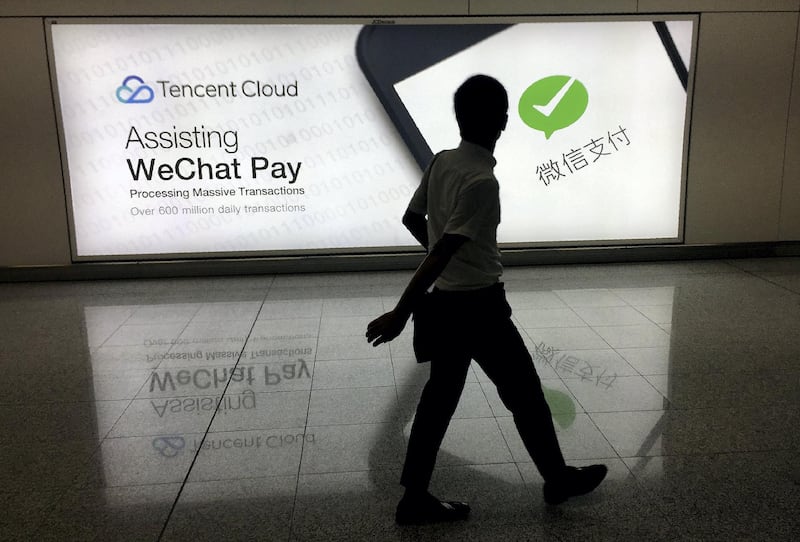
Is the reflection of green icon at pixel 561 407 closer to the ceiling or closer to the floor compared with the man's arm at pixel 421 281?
closer to the floor

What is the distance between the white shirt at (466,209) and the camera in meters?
2.14

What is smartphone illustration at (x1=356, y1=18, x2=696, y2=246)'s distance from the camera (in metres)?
6.37

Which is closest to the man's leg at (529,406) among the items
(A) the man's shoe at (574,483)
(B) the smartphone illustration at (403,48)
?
(A) the man's shoe at (574,483)

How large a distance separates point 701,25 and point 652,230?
2.00m

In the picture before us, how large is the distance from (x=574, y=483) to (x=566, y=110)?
4729mm

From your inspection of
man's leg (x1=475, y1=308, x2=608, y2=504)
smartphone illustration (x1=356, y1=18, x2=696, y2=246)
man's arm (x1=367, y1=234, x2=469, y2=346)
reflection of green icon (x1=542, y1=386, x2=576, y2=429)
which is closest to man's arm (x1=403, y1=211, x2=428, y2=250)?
man's arm (x1=367, y1=234, x2=469, y2=346)

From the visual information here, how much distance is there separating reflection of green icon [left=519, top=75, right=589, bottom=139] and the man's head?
4475 millimetres

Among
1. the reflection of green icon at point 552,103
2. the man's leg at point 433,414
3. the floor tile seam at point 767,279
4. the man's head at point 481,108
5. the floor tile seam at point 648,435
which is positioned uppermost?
the reflection of green icon at point 552,103

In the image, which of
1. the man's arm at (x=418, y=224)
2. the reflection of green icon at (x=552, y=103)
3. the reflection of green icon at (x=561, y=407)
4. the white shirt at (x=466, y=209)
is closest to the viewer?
the white shirt at (x=466, y=209)

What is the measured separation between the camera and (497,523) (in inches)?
97.0

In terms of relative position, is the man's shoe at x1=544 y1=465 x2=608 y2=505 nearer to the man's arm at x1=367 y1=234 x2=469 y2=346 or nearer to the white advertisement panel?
the man's arm at x1=367 y1=234 x2=469 y2=346

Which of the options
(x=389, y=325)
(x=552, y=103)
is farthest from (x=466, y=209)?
(x=552, y=103)

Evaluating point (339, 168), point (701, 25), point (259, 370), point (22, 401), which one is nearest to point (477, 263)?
point (259, 370)

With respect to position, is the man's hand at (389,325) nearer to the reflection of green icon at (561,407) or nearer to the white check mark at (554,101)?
the reflection of green icon at (561,407)
